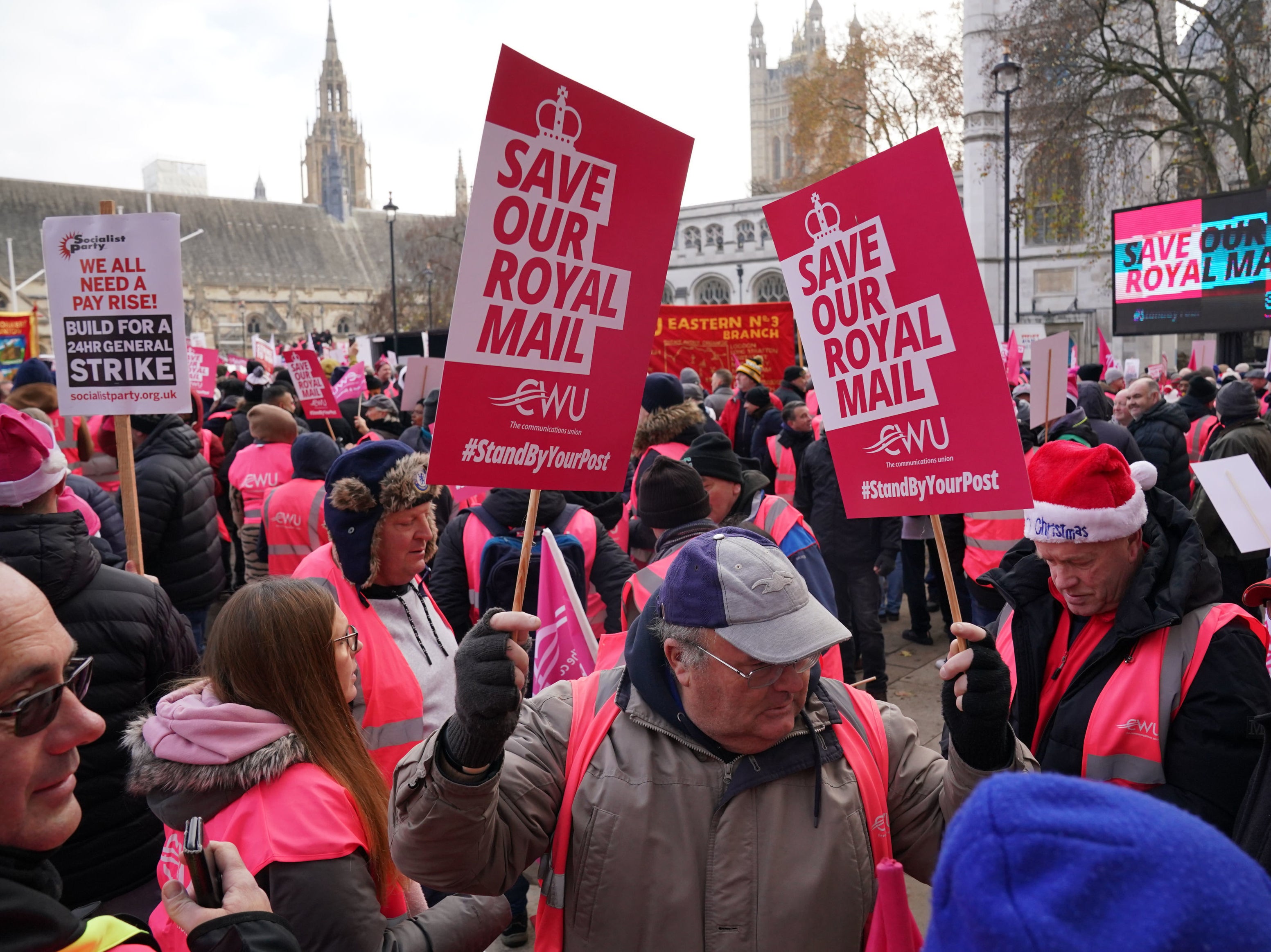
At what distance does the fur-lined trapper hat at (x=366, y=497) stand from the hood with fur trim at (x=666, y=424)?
242 cm

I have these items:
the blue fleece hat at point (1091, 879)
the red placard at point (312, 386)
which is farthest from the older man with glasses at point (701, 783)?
the red placard at point (312, 386)

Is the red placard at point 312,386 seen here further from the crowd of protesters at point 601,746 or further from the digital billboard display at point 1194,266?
the digital billboard display at point 1194,266

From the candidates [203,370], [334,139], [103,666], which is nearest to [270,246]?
[334,139]

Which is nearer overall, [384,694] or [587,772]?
[587,772]

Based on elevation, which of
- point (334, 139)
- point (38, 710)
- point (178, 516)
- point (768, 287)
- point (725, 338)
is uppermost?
point (334, 139)

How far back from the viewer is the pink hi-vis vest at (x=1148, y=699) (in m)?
2.31

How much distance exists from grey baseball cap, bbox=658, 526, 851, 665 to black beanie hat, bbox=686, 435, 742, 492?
2.20m

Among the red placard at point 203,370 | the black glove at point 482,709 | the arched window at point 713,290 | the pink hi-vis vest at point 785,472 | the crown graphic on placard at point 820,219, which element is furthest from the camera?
the arched window at point 713,290

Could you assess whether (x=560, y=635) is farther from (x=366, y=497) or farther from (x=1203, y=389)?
(x=1203, y=389)

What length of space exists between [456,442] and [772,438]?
6.40m

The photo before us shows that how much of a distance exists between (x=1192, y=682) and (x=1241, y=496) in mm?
1181

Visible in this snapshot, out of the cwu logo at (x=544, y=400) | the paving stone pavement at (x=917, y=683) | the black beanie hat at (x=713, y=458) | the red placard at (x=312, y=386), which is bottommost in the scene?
the paving stone pavement at (x=917, y=683)

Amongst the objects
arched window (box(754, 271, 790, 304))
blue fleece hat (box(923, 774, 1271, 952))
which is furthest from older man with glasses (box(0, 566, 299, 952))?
arched window (box(754, 271, 790, 304))

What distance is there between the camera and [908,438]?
2.31 m
